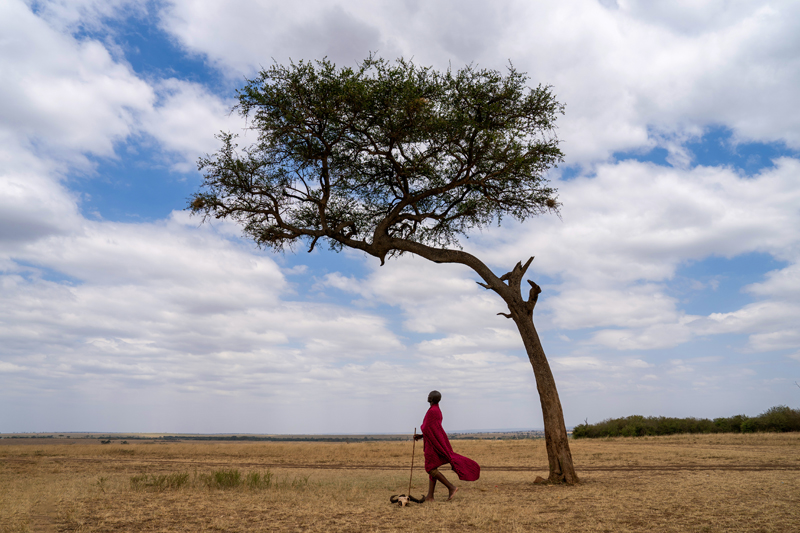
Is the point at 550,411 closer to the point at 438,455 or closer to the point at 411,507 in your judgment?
the point at 438,455

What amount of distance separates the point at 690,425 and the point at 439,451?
4373 centimetres

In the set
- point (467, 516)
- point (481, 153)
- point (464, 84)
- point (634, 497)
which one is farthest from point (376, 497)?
point (464, 84)

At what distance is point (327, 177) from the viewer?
56.7 ft

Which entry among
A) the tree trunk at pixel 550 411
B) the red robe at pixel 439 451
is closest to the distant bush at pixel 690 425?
the tree trunk at pixel 550 411

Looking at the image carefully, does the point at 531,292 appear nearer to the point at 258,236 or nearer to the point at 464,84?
the point at 464,84

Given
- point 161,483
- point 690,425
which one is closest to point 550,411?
point 161,483

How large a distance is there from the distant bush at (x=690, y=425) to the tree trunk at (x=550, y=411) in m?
34.5

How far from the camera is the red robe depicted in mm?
10133

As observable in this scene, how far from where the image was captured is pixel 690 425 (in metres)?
44.1

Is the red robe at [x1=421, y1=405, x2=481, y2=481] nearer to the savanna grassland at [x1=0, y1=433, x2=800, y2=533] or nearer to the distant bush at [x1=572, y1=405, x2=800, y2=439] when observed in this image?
the savanna grassland at [x1=0, y1=433, x2=800, y2=533]

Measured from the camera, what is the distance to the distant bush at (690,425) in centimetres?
3691

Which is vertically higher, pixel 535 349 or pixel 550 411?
pixel 535 349

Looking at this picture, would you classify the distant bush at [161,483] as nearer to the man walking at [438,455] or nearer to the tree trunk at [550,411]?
the man walking at [438,455]

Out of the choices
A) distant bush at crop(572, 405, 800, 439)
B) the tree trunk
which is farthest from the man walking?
distant bush at crop(572, 405, 800, 439)
